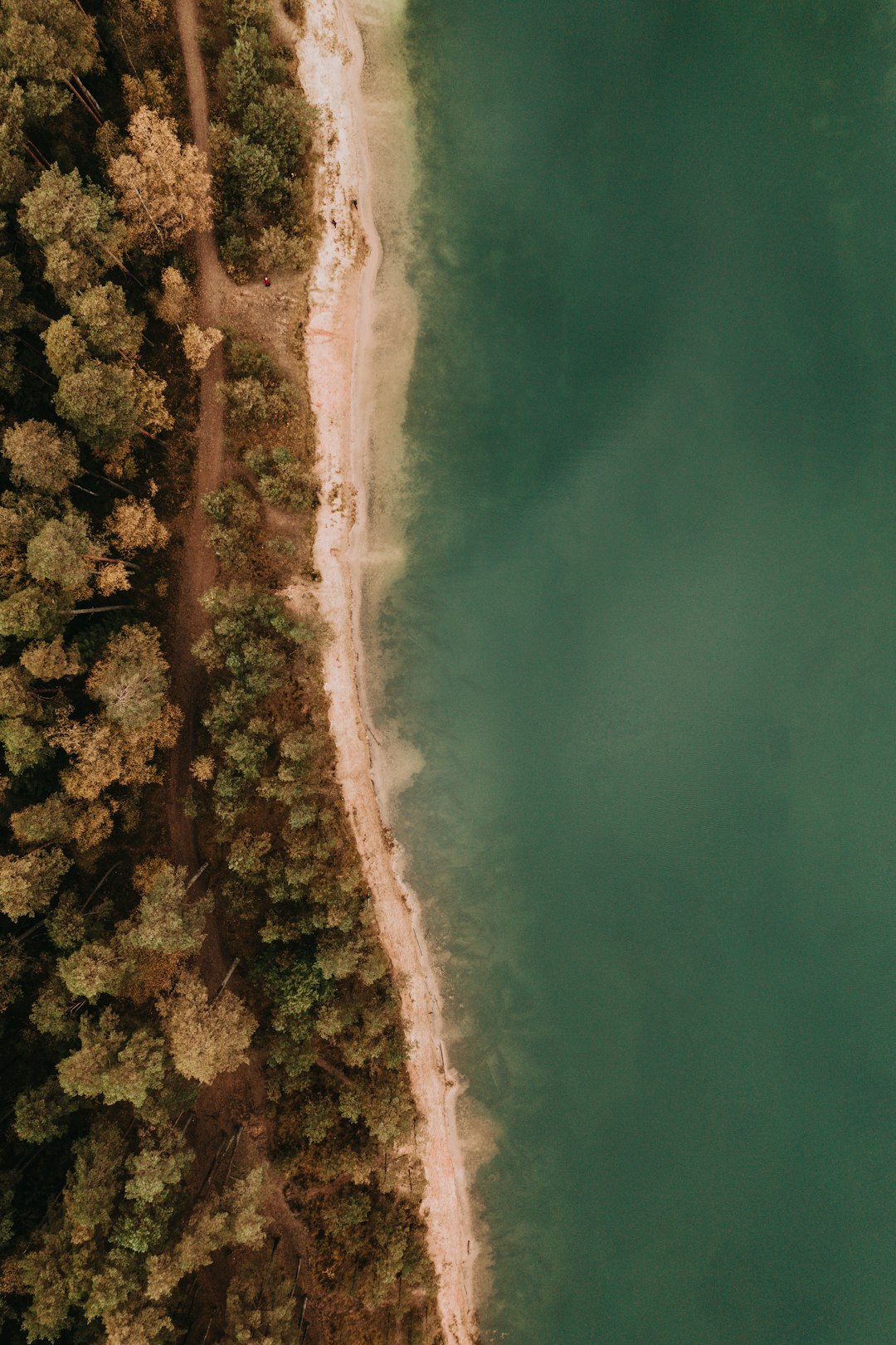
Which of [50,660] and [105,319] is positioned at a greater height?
[105,319]

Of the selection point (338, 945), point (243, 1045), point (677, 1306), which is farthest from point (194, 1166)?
point (677, 1306)

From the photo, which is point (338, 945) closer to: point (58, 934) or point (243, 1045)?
point (243, 1045)

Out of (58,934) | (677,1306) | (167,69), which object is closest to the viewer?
(58,934)

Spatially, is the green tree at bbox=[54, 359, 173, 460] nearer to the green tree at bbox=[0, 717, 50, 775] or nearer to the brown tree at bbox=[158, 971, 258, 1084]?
the green tree at bbox=[0, 717, 50, 775]

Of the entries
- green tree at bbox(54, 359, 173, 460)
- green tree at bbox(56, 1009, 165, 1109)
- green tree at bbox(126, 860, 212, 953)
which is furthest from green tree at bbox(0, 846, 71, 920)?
green tree at bbox(54, 359, 173, 460)

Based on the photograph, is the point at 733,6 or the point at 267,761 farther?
the point at 733,6

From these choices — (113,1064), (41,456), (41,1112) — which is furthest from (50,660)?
(41,1112)

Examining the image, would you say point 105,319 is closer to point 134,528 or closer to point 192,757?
point 134,528
